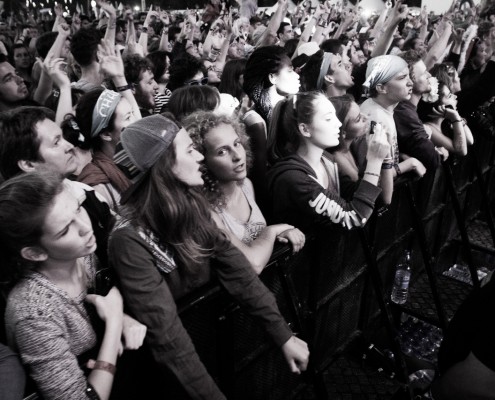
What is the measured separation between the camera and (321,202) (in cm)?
230

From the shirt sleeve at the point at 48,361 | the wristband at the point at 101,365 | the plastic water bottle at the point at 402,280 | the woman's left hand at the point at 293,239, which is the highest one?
the shirt sleeve at the point at 48,361

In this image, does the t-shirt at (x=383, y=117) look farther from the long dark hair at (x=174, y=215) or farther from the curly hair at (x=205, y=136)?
the long dark hair at (x=174, y=215)

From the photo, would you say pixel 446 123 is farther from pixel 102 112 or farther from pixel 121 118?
pixel 102 112

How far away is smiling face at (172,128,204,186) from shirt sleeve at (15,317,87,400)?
739 millimetres

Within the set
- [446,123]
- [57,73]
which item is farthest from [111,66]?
[446,123]

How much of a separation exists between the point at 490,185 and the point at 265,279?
411 cm

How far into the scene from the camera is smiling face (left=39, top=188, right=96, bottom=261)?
1458 millimetres

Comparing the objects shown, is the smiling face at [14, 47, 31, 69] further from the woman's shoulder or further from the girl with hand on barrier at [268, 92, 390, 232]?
the woman's shoulder

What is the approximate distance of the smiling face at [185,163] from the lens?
179cm

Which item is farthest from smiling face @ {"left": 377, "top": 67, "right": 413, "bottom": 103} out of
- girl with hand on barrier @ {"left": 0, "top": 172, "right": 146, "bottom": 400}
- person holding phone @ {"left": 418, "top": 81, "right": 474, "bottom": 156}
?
girl with hand on barrier @ {"left": 0, "top": 172, "right": 146, "bottom": 400}

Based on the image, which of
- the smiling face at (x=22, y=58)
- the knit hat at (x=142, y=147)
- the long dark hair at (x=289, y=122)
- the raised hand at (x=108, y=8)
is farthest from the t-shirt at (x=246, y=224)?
the smiling face at (x=22, y=58)

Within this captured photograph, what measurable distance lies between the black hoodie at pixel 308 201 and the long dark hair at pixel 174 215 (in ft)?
2.21

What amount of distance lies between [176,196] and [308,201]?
2.70ft

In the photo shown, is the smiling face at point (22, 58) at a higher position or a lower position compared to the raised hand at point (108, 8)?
lower
